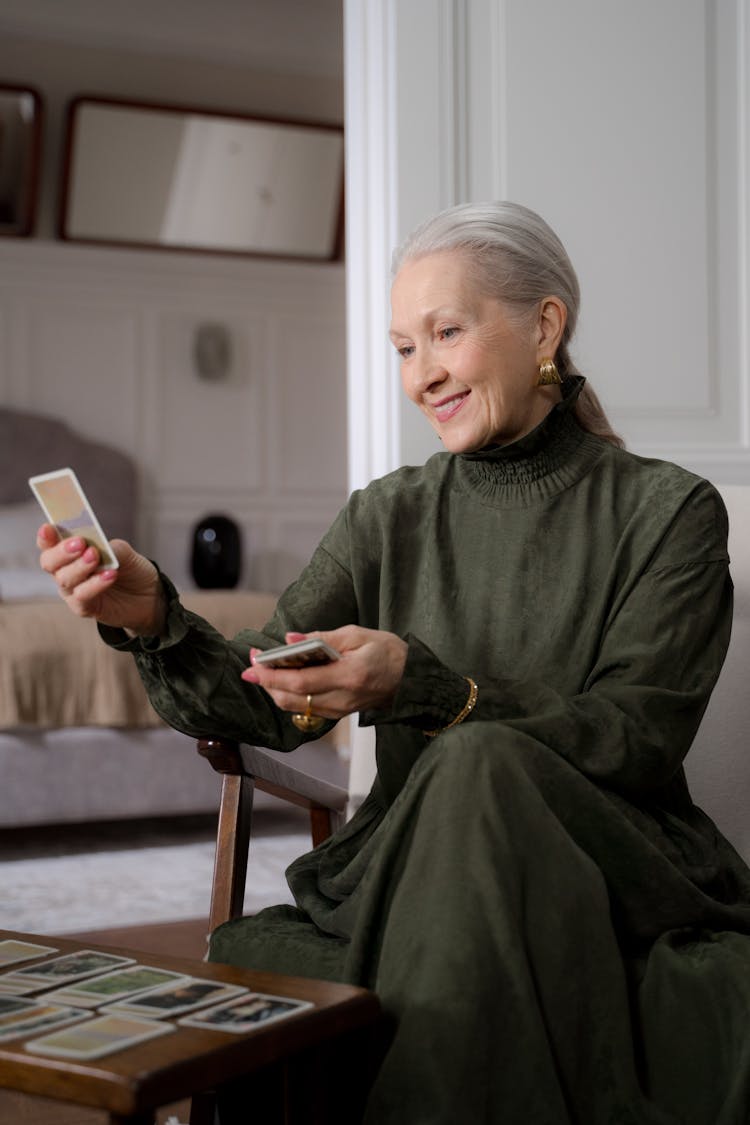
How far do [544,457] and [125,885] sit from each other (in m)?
2.52

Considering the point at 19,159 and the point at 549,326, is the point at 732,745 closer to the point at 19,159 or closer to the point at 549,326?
the point at 549,326

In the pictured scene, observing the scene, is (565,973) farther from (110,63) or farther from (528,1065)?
(110,63)

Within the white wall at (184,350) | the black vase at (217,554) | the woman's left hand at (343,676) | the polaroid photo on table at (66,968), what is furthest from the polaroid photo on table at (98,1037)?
the white wall at (184,350)

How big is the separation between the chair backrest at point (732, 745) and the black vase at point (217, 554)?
482 centimetres

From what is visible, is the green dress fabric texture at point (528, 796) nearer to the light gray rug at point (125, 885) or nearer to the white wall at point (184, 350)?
the light gray rug at point (125, 885)

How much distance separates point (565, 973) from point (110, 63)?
6369 mm

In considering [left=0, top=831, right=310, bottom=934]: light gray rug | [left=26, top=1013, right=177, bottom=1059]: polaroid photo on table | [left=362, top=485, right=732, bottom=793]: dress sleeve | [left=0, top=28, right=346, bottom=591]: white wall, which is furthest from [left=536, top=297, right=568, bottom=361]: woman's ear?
[left=0, top=28, right=346, bottom=591]: white wall

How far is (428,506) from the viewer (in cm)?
185

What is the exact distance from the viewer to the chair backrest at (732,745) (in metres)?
1.92

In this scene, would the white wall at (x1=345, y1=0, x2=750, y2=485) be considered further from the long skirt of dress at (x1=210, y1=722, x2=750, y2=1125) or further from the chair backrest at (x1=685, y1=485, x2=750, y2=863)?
the long skirt of dress at (x1=210, y1=722, x2=750, y2=1125)

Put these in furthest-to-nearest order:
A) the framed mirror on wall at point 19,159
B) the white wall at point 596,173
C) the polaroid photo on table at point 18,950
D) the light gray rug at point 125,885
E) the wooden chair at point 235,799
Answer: the framed mirror on wall at point 19,159 < the light gray rug at point 125,885 < the white wall at point 596,173 < the wooden chair at point 235,799 < the polaroid photo on table at point 18,950

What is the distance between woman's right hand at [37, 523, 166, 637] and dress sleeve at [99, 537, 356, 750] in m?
0.02

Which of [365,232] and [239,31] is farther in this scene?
[239,31]

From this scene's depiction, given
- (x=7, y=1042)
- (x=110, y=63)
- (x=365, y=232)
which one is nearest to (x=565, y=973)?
(x=7, y=1042)
